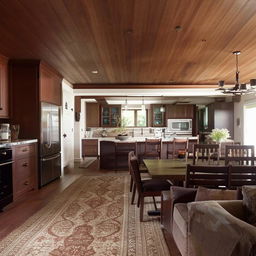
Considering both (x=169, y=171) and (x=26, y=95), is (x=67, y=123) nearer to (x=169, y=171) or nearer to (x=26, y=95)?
(x=26, y=95)

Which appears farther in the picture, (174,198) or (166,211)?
(166,211)

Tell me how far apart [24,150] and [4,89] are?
1.21m

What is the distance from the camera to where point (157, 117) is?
11.2 metres

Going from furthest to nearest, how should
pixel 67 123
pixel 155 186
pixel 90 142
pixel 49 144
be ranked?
pixel 90 142 < pixel 67 123 < pixel 49 144 < pixel 155 186

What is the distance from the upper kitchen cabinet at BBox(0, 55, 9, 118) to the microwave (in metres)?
7.64

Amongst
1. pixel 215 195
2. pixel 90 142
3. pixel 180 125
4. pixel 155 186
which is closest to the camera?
pixel 215 195

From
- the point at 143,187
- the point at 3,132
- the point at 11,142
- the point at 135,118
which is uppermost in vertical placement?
the point at 135,118

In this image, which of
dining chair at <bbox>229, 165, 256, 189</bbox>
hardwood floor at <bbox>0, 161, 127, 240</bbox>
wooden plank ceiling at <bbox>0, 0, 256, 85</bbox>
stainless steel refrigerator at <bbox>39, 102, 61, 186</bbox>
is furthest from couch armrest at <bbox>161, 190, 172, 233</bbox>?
stainless steel refrigerator at <bbox>39, 102, 61, 186</bbox>

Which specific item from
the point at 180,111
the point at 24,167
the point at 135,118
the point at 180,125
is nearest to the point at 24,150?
the point at 24,167

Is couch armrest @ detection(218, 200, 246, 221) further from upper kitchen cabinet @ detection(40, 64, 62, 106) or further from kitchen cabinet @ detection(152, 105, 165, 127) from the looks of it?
kitchen cabinet @ detection(152, 105, 165, 127)

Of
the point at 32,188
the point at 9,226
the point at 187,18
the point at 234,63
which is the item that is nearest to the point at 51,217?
the point at 9,226

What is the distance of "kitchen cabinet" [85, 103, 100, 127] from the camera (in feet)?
35.6

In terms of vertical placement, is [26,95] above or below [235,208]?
above

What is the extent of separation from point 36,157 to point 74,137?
4279 mm
